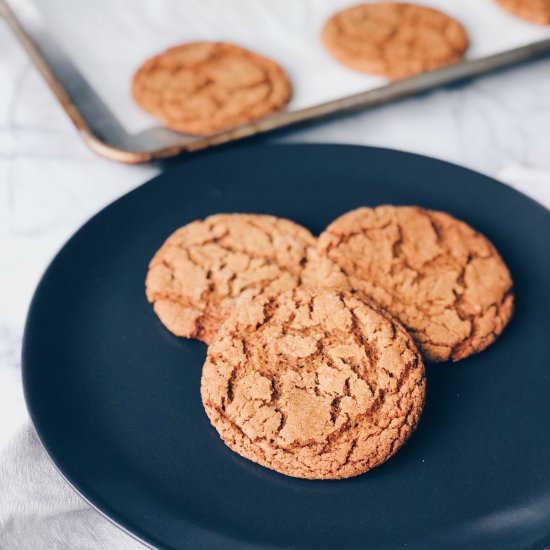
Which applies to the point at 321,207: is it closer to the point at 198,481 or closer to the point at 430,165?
the point at 430,165

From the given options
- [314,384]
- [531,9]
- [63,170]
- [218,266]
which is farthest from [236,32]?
[314,384]

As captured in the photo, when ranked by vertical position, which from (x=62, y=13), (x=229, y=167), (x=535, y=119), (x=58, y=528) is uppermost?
(x=62, y=13)

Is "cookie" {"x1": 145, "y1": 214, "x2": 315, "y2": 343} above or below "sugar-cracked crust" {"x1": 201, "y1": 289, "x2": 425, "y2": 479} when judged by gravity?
above

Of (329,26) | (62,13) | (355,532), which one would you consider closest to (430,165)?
(329,26)

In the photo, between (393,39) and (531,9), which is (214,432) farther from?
(531,9)

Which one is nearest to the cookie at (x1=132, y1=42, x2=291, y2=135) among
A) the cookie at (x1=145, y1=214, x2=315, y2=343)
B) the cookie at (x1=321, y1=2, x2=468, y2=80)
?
the cookie at (x1=321, y1=2, x2=468, y2=80)

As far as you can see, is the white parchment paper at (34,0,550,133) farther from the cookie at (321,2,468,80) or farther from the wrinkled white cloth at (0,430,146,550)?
the wrinkled white cloth at (0,430,146,550)

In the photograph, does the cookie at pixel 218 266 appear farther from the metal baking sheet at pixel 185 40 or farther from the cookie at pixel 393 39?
the cookie at pixel 393 39
